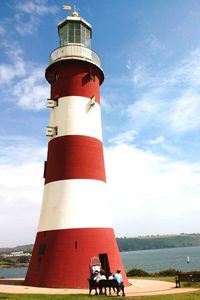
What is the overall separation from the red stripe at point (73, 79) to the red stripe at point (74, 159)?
2335 millimetres

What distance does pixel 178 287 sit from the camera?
15859mm

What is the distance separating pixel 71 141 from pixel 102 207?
3366mm

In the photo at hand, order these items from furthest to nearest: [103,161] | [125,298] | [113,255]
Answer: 1. [103,161]
2. [113,255]
3. [125,298]

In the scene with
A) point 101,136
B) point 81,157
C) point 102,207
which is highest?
point 101,136

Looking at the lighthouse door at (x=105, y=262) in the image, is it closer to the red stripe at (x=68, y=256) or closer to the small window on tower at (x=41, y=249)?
the red stripe at (x=68, y=256)

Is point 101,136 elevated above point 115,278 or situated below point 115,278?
above

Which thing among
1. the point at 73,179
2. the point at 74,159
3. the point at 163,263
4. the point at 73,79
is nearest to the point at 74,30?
the point at 73,79

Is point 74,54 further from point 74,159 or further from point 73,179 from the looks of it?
point 73,179

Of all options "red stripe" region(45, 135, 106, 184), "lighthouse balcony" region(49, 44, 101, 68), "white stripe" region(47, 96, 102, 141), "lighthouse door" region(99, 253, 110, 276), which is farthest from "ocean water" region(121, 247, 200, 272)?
"lighthouse balcony" region(49, 44, 101, 68)

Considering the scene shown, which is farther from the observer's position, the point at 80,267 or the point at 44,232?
the point at 44,232

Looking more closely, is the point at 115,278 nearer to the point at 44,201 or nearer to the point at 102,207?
the point at 102,207

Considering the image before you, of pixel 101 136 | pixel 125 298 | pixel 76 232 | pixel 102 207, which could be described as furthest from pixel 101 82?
pixel 125 298

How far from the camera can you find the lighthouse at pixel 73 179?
1568cm

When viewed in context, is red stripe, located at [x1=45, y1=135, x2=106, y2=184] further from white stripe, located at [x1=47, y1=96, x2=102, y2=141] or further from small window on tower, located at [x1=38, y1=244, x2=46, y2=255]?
small window on tower, located at [x1=38, y1=244, x2=46, y2=255]
